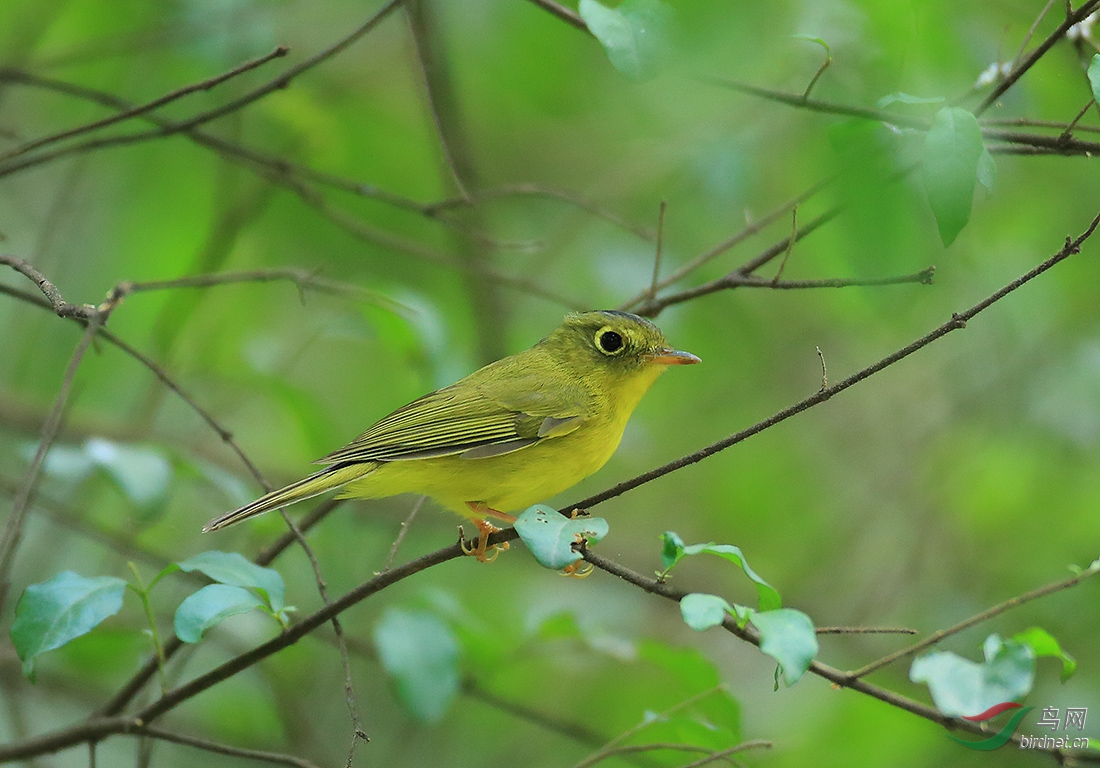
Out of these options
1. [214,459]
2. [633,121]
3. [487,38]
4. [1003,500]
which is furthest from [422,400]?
[1003,500]

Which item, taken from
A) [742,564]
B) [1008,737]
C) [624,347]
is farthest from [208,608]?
[624,347]

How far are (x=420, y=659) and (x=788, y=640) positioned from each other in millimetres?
1610

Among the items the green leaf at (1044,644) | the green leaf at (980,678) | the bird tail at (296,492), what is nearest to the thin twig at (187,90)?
the bird tail at (296,492)

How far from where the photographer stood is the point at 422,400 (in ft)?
13.7

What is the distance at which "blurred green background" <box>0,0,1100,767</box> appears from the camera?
14.9 ft

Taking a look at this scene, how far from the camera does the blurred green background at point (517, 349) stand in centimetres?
455

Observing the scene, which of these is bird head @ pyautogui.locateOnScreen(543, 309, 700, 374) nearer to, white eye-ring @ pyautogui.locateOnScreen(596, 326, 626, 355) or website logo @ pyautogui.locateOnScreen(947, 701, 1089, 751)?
white eye-ring @ pyautogui.locateOnScreen(596, 326, 626, 355)

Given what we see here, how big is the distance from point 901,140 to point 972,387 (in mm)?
4767

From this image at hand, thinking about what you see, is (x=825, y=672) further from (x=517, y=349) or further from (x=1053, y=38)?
(x=517, y=349)

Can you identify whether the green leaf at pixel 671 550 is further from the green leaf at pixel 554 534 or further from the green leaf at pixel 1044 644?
the green leaf at pixel 1044 644

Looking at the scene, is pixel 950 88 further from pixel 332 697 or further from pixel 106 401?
pixel 106 401

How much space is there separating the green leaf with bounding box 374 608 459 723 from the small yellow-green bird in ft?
1.07

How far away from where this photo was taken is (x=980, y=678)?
2.17m

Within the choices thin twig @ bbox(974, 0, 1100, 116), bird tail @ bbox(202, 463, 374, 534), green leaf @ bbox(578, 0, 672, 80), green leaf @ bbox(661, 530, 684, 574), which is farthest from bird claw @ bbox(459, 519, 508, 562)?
thin twig @ bbox(974, 0, 1100, 116)
